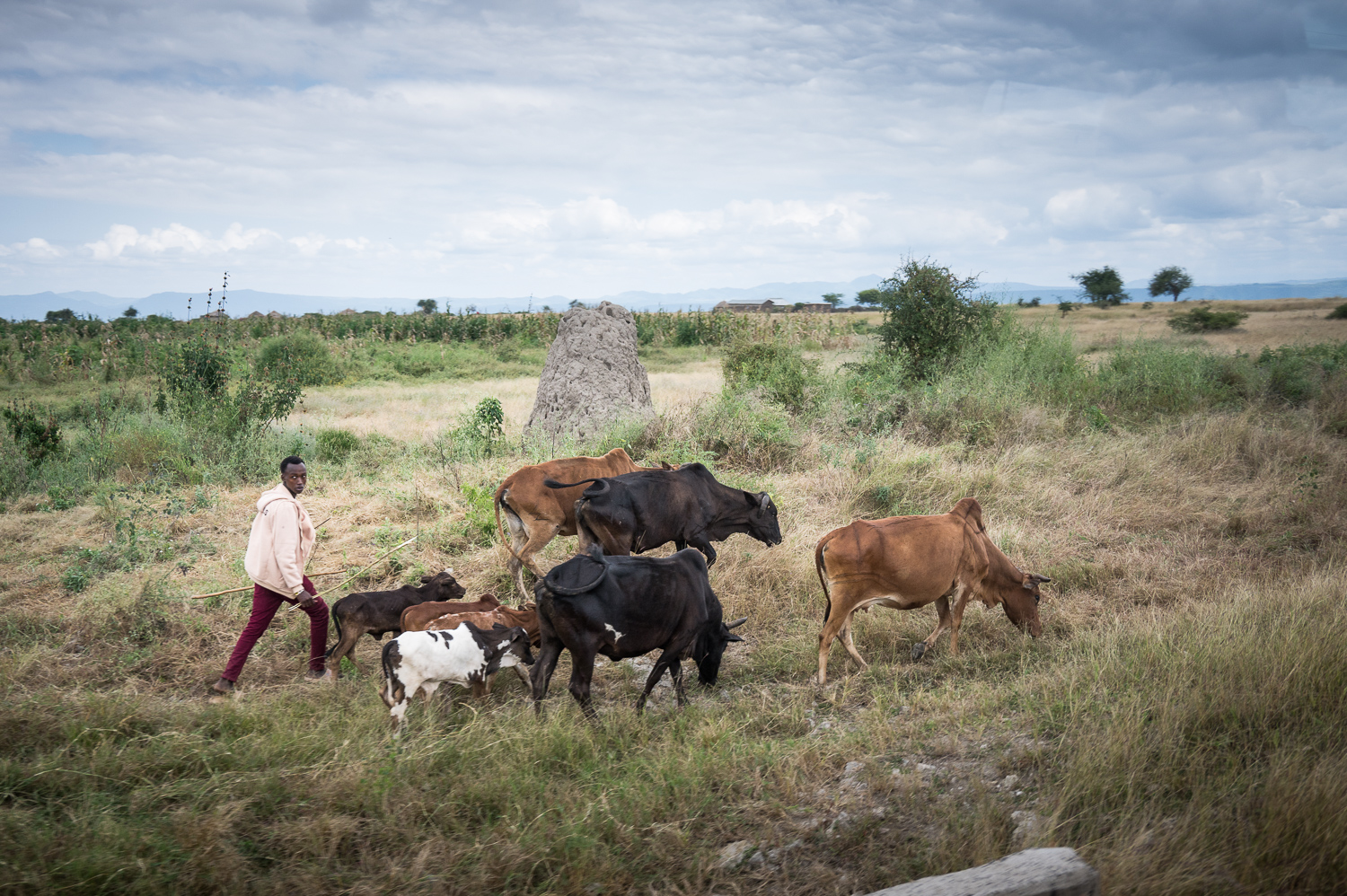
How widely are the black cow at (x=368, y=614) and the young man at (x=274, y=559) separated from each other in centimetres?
30

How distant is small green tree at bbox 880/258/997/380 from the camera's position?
15531 millimetres

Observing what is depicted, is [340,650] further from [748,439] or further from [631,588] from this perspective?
[748,439]

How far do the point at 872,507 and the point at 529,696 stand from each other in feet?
17.4

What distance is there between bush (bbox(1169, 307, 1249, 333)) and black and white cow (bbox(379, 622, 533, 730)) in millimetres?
26824

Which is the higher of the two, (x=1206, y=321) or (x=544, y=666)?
(x=1206, y=321)

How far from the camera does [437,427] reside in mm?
13836

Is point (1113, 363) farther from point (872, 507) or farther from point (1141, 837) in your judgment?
point (1141, 837)

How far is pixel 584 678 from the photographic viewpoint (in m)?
4.98

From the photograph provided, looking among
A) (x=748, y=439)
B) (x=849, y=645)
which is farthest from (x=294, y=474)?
(x=748, y=439)

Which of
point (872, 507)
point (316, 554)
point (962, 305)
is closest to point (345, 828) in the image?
point (316, 554)

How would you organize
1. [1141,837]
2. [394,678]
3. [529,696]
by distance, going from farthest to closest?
1. [529,696]
2. [394,678]
3. [1141,837]

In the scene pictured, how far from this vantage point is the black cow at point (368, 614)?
18.8 ft

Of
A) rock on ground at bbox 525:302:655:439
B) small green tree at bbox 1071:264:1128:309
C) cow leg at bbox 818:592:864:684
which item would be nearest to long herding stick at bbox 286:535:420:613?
cow leg at bbox 818:592:864:684

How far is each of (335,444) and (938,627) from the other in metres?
9.68
